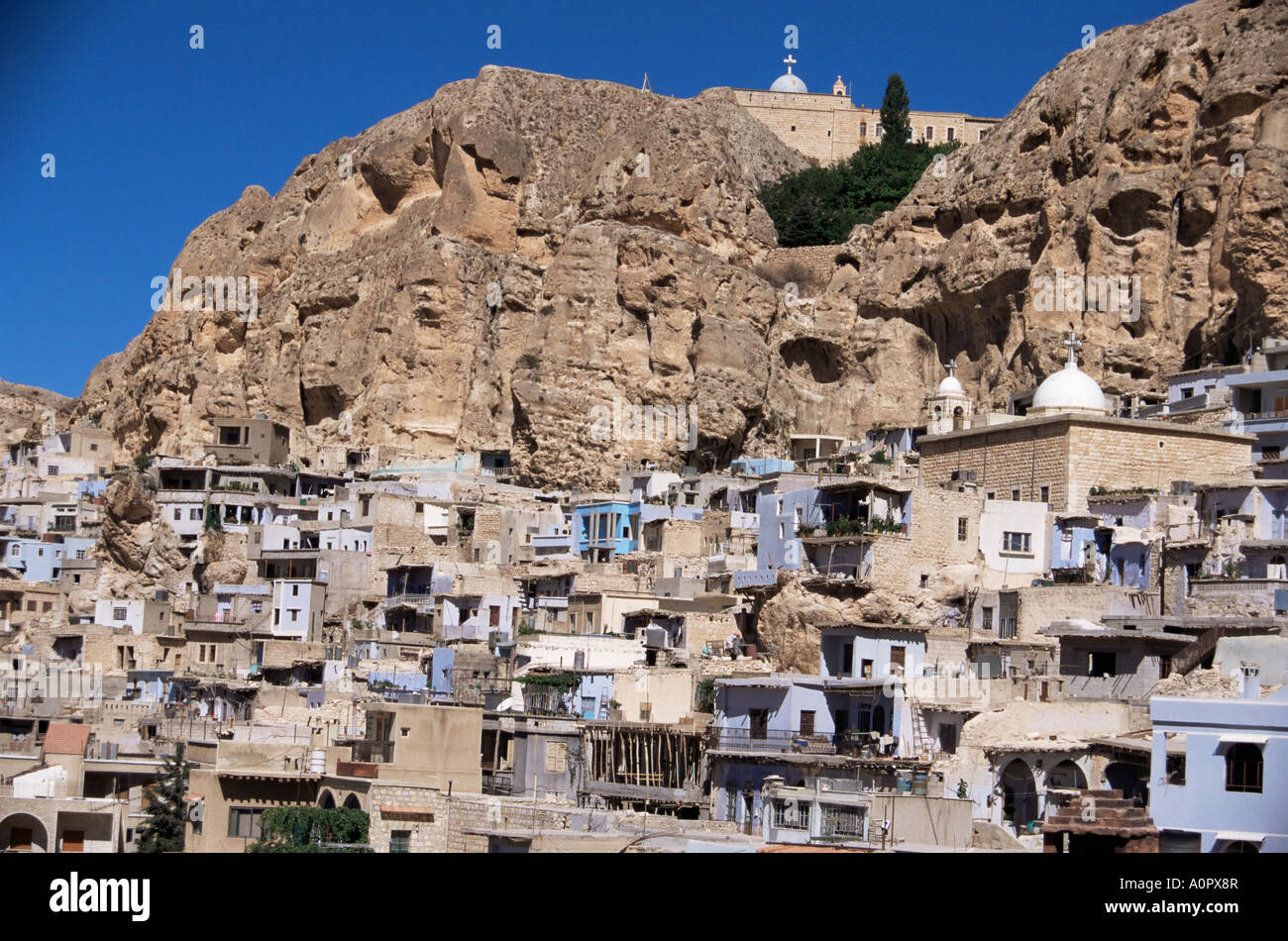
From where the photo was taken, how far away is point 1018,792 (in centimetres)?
2447

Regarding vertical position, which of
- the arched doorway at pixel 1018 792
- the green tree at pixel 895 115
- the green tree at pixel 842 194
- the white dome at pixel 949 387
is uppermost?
the green tree at pixel 895 115

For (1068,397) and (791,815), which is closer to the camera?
(791,815)

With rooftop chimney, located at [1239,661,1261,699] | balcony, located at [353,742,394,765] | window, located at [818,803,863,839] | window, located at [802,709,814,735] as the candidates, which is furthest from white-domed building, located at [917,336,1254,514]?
balcony, located at [353,742,394,765]

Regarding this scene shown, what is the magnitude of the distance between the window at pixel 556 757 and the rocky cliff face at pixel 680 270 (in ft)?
81.6

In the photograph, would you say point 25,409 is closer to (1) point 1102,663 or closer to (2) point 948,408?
(2) point 948,408

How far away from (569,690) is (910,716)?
7.00 metres

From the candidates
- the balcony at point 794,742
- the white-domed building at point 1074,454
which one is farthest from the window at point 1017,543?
the balcony at point 794,742

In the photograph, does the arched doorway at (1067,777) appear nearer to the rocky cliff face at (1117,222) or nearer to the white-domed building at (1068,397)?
the white-domed building at (1068,397)

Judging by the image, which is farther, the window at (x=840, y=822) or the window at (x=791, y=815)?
the window at (x=791, y=815)

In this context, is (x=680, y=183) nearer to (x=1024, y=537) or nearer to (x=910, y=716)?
(x=1024, y=537)

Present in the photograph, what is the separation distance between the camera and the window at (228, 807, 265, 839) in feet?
79.6

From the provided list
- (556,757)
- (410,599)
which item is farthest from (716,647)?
(410,599)

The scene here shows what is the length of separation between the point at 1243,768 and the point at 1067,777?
4875 millimetres

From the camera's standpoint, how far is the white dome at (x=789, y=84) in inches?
3322
